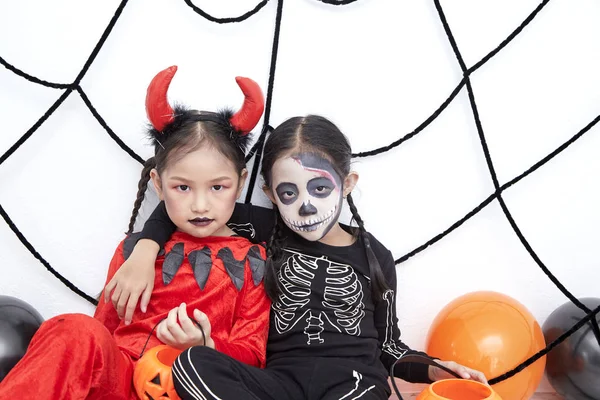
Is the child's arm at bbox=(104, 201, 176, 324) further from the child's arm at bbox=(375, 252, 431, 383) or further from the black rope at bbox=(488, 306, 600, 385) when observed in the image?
the black rope at bbox=(488, 306, 600, 385)

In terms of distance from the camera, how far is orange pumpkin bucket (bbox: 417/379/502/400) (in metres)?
1.19

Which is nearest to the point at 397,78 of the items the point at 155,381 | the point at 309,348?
the point at 309,348

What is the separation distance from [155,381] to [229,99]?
28.2 inches

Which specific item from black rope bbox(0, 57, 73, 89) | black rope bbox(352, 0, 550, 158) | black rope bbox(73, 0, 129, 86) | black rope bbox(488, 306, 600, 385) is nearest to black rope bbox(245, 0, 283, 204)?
black rope bbox(352, 0, 550, 158)

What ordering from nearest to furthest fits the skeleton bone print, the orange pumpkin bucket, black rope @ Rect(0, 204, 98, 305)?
the orange pumpkin bucket, the skeleton bone print, black rope @ Rect(0, 204, 98, 305)

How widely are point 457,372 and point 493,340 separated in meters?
0.16

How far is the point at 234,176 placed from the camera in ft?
4.52

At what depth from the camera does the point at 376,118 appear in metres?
1.61

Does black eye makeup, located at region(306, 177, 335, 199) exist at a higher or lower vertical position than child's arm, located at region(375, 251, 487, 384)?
higher

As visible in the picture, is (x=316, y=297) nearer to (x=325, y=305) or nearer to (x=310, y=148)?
(x=325, y=305)

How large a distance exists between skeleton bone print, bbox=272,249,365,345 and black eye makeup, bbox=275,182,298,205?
0.15 metres

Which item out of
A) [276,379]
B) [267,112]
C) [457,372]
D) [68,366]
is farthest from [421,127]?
[68,366]

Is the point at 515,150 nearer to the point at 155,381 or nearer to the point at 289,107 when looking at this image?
the point at 289,107

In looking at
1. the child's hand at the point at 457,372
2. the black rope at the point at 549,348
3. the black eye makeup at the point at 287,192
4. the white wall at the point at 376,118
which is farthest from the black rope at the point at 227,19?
the black rope at the point at 549,348
